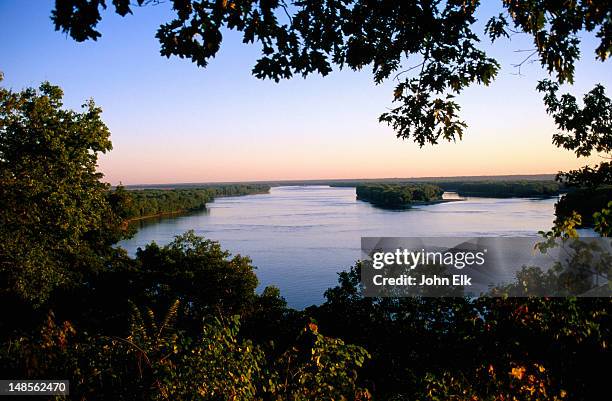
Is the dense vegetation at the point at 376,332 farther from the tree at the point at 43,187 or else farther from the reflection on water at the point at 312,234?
the reflection on water at the point at 312,234

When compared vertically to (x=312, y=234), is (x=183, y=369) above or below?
above

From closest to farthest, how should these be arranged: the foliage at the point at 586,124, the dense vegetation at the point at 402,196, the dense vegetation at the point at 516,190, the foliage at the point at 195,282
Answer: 1. the foliage at the point at 586,124
2. the foliage at the point at 195,282
3. the dense vegetation at the point at 402,196
4. the dense vegetation at the point at 516,190

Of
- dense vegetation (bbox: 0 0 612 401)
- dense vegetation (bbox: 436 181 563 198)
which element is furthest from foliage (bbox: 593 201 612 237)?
dense vegetation (bbox: 436 181 563 198)

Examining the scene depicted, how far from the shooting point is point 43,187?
1245 centimetres

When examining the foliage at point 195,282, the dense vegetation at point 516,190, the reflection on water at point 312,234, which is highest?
the dense vegetation at point 516,190

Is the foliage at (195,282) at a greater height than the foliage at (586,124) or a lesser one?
lesser

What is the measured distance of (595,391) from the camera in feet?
15.7

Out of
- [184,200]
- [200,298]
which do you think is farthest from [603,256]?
[184,200]

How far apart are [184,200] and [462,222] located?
61.0m

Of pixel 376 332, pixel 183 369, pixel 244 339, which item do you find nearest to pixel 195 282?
pixel 376 332

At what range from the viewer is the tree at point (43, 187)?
12.4 meters

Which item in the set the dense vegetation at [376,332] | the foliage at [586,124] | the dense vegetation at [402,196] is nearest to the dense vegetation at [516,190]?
the dense vegetation at [402,196]

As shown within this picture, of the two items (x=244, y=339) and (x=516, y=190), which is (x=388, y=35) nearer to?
(x=244, y=339)

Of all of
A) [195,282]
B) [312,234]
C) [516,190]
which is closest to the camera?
[195,282]
